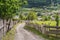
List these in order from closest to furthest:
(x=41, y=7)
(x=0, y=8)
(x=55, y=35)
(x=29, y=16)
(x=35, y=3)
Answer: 1. (x=0, y=8)
2. (x=55, y=35)
3. (x=35, y=3)
4. (x=41, y=7)
5. (x=29, y=16)

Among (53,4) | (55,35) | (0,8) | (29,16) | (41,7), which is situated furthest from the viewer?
(29,16)

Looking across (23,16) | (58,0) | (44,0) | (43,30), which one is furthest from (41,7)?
(43,30)

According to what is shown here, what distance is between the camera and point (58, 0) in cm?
6319

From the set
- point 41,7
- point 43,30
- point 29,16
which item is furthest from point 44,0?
point 43,30

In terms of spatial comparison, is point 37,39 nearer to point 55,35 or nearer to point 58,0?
point 55,35

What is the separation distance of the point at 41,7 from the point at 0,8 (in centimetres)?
4474

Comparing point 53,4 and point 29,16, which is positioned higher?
point 53,4

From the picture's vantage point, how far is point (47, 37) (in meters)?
15.5

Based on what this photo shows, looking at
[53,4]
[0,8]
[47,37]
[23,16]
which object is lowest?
[23,16]

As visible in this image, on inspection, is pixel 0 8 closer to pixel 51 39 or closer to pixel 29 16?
pixel 51 39

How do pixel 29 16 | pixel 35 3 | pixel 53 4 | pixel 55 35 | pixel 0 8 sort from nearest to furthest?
pixel 0 8 < pixel 55 35 < pixel 35 3 < pixel 53 4 < pixel 29 16

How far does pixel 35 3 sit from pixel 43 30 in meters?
38.3

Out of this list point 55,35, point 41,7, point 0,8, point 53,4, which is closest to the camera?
point 0,8

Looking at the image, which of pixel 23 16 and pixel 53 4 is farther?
pixel 23 16
